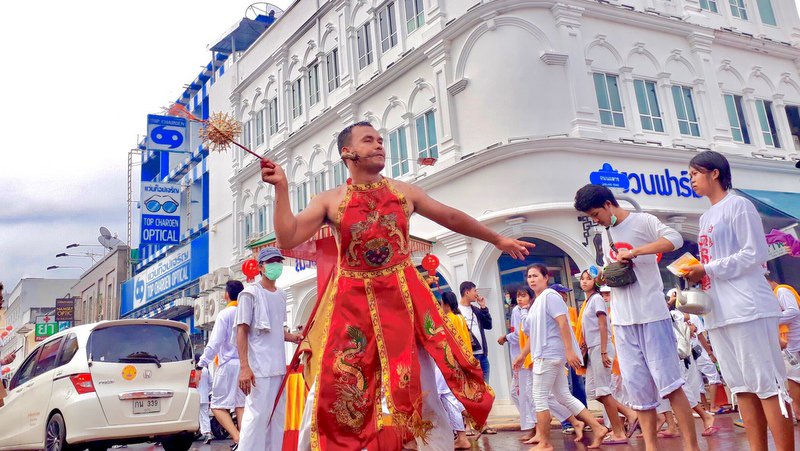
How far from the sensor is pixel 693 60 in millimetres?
16484

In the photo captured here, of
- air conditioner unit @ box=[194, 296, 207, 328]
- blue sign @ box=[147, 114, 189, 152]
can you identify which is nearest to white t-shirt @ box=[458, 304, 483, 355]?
blue sign @ box=[147, 114, 189, 152]

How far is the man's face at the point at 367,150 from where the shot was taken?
331cm

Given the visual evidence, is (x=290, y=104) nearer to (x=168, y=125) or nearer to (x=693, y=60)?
(x=168, y=125)

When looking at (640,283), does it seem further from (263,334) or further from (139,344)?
(139,344)

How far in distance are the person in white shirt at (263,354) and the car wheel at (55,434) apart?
3321 mm

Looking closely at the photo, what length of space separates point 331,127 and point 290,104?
9.93 ft

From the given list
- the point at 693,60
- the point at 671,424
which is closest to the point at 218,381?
the point at 671,424

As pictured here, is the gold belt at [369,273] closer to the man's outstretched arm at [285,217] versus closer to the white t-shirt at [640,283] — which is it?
the man's outstretched arm at [285,217]

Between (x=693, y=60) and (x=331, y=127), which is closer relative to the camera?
(x=693, y=60)

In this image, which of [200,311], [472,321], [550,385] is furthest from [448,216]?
[200,311]

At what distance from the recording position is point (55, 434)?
7.55m

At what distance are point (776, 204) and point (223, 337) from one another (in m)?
14.0

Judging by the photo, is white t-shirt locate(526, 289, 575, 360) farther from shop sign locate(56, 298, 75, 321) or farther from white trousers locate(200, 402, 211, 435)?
shop sign locate(56, 298, 75, 321)

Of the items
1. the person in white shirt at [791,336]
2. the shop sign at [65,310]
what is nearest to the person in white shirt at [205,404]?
the person in white shirt at [791,336]
